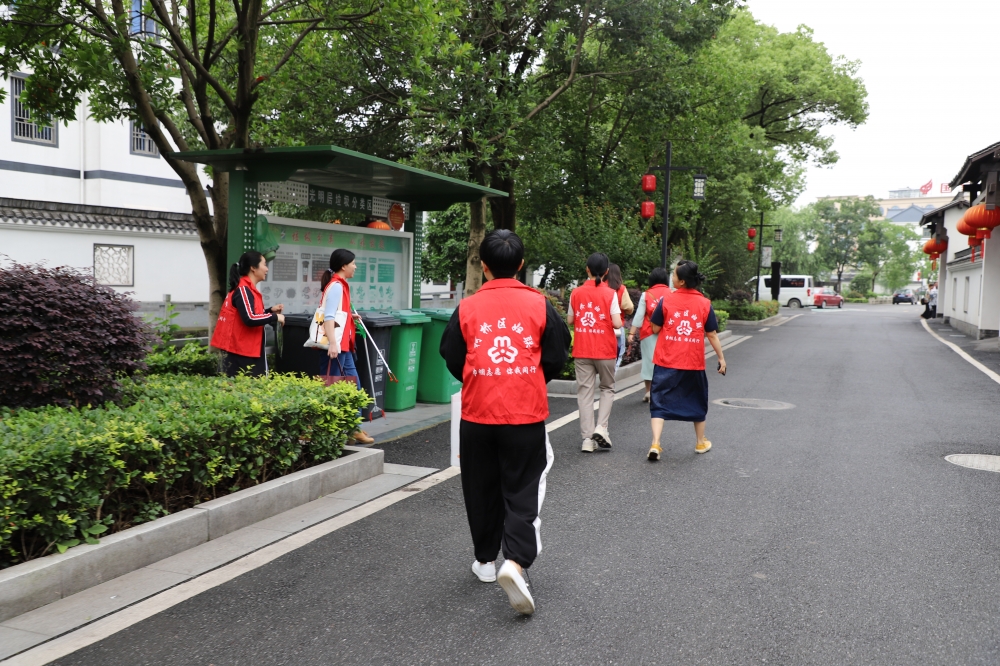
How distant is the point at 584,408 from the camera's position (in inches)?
309

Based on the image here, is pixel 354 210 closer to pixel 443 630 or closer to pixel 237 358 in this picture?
pixel 237 358

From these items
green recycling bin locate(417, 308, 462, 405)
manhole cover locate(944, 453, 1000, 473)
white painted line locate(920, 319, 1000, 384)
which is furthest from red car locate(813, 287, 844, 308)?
manhole cover locate(944, 453, 1000, 473)

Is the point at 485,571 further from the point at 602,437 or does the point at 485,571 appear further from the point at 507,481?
the point at 602,437

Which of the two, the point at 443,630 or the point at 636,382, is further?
the point at 636,382

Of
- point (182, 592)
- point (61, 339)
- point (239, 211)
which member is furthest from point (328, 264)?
point (182, 592)

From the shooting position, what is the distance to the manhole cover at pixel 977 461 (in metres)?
7.30

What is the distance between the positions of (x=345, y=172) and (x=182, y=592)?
5.75 m

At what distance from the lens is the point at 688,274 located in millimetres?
7512

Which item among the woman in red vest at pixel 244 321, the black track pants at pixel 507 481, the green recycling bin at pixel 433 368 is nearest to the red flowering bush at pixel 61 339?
the woman in red vest at pixel 244 321

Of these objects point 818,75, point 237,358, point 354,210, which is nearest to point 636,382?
point 354,210

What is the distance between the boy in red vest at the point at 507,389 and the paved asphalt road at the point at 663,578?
462 mm

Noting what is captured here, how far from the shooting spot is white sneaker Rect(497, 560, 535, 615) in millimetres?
3770

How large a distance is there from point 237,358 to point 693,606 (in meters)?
4.63

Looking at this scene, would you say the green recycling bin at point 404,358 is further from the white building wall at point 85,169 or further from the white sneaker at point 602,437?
the white building wall at point 85,169
